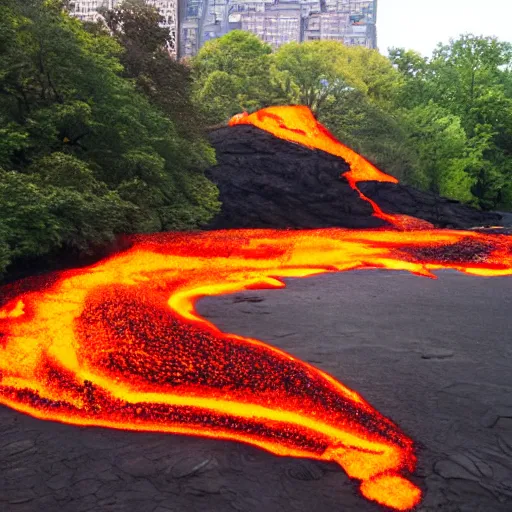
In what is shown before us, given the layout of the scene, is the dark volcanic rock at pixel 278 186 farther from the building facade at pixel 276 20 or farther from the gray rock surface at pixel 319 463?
the building facade at pixel 276 20

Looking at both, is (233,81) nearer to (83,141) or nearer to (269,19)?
(83,141)

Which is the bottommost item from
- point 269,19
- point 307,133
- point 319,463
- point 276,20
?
point 319,463

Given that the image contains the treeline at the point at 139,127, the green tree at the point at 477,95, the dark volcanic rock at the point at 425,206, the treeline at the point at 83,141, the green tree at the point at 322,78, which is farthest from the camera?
the green tree at the point at 477,95

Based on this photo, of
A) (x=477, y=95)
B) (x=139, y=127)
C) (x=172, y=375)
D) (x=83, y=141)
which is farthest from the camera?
(x=477, y=95)

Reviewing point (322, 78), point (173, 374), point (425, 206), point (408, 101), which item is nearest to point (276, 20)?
point (408, 101)

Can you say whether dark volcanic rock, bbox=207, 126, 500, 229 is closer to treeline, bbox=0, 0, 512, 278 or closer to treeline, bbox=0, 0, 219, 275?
treeline, bbox=0, 0, 512, 278

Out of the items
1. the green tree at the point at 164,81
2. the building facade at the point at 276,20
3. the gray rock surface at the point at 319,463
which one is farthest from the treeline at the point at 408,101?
the building facade at the point at 276,20

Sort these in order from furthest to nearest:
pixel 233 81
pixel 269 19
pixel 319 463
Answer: pixel 269 19, pixel 233 81, pixel 319 463
